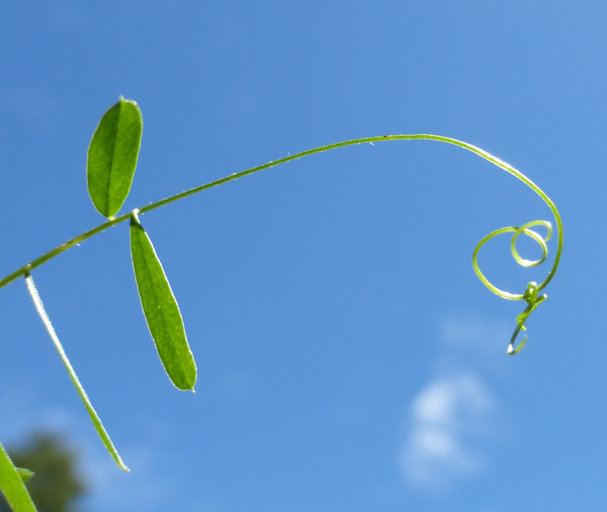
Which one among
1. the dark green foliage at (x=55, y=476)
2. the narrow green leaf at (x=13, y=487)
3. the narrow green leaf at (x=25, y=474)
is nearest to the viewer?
the narrow green leaf at (x=13, y=487)

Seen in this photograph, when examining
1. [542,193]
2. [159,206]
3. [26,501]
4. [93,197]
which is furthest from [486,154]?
[26,501]

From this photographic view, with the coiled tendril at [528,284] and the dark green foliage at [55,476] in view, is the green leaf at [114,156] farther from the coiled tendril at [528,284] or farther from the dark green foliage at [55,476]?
the dark green foliage at [55,476]

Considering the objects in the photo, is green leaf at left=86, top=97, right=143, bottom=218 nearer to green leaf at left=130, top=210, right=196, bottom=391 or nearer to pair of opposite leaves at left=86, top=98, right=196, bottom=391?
pair of opposite leaves at left=86, top=98, right=196, bottom=391

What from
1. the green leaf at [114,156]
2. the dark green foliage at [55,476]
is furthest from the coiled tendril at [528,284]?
the dark green foliage at [55,476]

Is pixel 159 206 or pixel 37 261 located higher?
pixel 159 206

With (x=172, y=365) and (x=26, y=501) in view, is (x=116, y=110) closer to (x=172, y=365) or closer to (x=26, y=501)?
(x=172, y=365)

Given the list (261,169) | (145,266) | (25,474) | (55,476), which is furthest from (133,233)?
(55,476)

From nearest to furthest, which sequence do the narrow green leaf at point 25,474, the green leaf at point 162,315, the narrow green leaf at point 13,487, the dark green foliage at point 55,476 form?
the narrow green leaf at point 13,487 → the narrow green leaf at point 25,474 → the green leaf at point 162,315 → the dark green foliage at point 55,476
